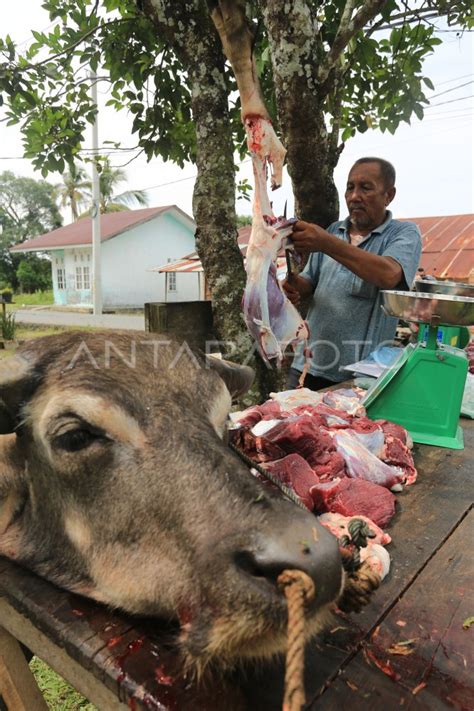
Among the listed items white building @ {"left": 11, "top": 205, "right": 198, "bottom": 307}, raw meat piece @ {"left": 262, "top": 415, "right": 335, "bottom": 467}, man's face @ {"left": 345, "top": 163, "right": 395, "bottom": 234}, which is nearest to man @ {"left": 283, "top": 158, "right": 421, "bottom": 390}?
man's face @ {"left": 345, "top": 163, "right": 395, "bottom": 234}

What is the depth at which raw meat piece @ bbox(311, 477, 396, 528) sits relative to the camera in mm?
2062

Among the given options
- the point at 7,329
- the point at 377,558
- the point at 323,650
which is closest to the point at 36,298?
the point at 7,329

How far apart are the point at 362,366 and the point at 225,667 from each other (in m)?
2.82

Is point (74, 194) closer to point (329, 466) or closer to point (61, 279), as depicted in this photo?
point (61, 279)

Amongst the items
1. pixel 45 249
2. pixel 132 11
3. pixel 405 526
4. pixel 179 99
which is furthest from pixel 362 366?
pixel 45 249

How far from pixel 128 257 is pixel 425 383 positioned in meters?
30.0

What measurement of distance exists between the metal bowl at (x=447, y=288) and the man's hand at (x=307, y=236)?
1.06 metres

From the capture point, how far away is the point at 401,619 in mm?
1516

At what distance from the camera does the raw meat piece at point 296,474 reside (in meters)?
2.12

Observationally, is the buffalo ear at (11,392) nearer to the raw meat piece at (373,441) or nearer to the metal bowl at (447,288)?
the raw meat piece at (373,441)

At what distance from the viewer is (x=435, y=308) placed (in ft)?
9.41

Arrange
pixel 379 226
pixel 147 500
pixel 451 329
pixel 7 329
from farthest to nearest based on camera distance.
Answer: pixel 7 329, pixel 379 226, pixel 451 329, pixel 147 500

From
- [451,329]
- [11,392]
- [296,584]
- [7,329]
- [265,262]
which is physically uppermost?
[265,262]

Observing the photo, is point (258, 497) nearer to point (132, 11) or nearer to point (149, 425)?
point (149, 425)
